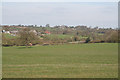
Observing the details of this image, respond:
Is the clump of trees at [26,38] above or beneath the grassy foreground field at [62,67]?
above

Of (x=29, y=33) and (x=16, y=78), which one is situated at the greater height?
(x=29, y=33)

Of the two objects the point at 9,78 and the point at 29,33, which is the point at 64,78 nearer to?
the point at 9,78

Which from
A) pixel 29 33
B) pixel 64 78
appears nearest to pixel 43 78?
pixel 64 78

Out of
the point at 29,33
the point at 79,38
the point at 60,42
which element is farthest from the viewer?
the point at 79,38

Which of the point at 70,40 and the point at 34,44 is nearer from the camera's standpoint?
the point at 34,44

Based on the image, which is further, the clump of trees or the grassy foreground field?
the clump of trees

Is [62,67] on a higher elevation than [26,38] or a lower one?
lower

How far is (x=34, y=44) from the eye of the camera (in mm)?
63594

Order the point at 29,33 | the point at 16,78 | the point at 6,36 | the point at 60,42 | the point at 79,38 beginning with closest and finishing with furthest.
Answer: the point at 16,78
the point at 29,33
the point at 6,36
the point at 60,42
the point at 79,38

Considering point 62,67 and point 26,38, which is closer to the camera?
point 62,67

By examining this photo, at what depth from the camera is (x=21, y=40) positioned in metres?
57.5

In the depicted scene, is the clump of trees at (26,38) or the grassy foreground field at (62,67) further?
the clump of trees at (26,38)

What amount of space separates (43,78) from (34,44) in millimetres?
55961

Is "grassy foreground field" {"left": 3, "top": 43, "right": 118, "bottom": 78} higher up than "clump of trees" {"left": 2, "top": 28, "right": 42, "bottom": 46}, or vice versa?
"clump of trees" {"left": 2, "top": 28, "right": 42, "bottom": 46}
